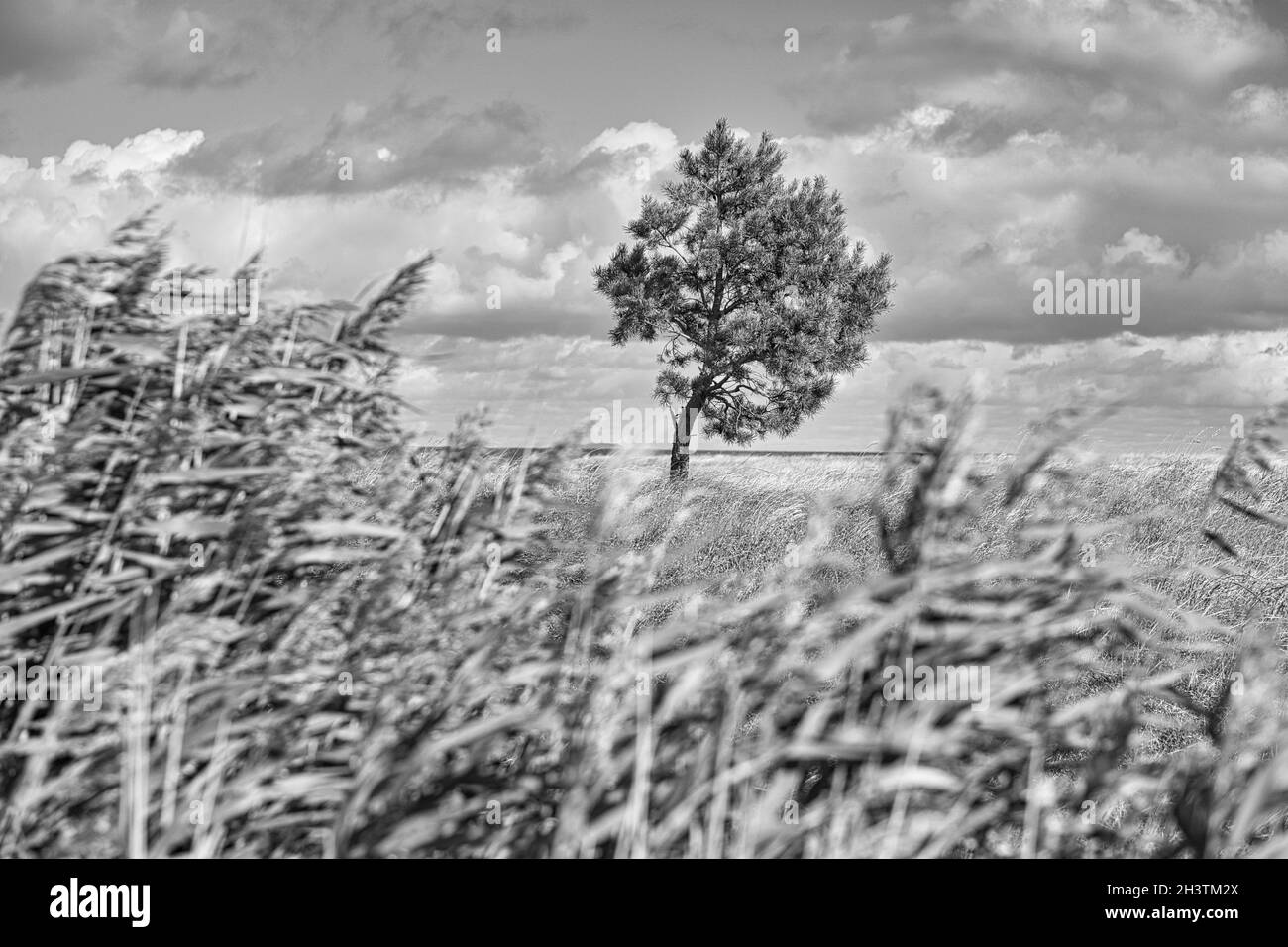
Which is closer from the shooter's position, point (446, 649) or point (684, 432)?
point (446, 649)

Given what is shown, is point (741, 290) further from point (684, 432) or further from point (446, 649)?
point (446, 649)

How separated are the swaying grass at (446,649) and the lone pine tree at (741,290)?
3399 cm

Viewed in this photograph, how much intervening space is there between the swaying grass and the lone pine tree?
34.0 m

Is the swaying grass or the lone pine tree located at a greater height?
the lone pine tree

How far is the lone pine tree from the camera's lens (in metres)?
37.3

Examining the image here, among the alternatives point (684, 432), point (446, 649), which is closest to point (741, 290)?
point (684, 432)

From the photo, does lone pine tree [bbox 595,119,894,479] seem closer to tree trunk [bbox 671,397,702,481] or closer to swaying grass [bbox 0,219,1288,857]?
tree trunk [bbox 671,397,702,481]

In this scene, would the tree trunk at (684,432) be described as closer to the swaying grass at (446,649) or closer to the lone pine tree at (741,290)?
the lone pine tree at (741,290)

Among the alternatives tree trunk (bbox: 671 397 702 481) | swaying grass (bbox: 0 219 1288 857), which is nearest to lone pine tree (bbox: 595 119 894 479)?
tree trunk (bbox: 671 397 702 481)

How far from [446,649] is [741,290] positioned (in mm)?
36815

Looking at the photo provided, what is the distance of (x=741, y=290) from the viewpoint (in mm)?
38656

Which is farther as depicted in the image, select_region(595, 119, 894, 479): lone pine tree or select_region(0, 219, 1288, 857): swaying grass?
select_region(595, 119, 894, 479): lone pine tree

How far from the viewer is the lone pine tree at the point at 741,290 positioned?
37.3 m
